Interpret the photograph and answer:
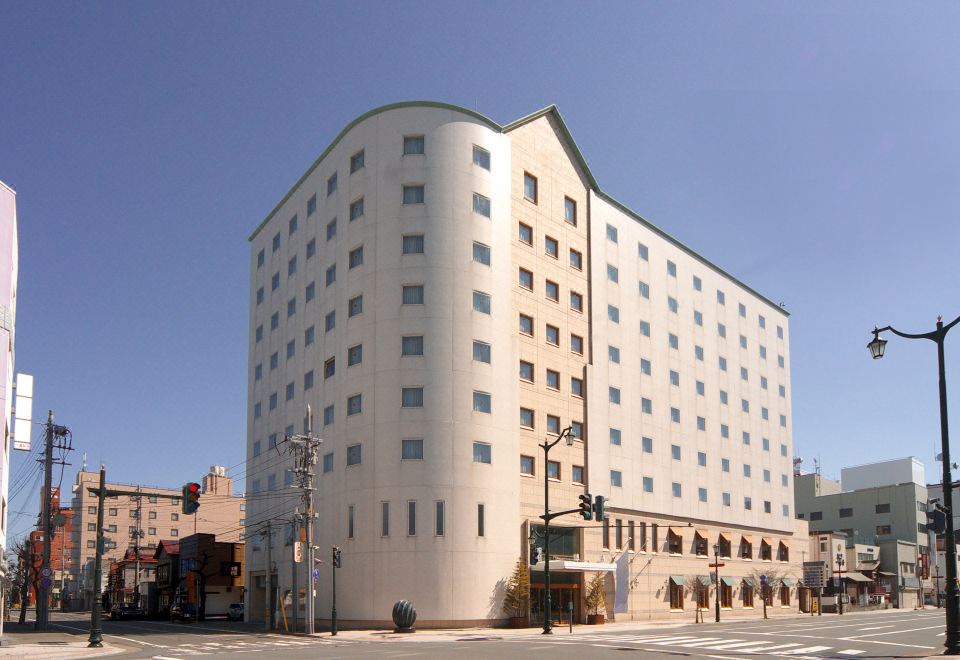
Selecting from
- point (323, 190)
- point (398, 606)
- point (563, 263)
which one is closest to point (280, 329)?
point (323, 190)

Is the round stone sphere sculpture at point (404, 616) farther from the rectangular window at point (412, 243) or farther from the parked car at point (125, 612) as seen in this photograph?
the parked car at point (125, 612)

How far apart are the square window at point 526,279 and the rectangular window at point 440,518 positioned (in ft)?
55.7

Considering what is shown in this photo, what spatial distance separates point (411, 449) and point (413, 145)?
20.3 metres

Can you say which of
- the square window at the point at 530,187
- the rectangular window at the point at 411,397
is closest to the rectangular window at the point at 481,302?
the rectangular window at the point at 411,397

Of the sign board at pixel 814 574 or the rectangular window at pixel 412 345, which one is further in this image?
the sign board at pixel 814 574

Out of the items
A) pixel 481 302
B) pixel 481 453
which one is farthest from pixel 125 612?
pixel 481 302

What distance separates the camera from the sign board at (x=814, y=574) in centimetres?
9250

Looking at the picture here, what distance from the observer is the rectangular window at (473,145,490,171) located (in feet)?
203

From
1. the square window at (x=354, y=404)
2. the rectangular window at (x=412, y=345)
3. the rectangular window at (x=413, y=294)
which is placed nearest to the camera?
the rectangular window at (x=412, y=345)

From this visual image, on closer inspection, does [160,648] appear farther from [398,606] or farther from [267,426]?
[267,426]

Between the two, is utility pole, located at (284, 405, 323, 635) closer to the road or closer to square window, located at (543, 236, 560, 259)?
the road

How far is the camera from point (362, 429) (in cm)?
5856

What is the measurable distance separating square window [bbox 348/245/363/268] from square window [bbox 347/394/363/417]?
9.19 meters

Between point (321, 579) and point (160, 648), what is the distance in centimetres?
2244
